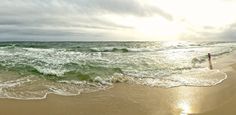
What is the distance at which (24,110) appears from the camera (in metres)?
7.39

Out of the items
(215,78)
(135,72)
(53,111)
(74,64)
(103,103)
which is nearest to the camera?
(53,111)

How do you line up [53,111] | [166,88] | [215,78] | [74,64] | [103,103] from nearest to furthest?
[53,111], [103,103], [166,88], [215,78], [74,64]

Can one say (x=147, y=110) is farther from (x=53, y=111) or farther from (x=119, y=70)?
(x=119, y=70)

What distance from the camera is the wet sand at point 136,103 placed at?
7.28m

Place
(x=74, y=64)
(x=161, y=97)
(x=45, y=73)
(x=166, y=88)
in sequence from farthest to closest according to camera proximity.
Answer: (x=74, y=64), (x=45, y=73), (x=166, y=88), (x=161, y=97)

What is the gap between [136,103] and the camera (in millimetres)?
8141

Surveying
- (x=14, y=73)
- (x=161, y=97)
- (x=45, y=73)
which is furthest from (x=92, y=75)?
(x=161, y=97)

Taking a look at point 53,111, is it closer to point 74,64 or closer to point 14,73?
point 14,73

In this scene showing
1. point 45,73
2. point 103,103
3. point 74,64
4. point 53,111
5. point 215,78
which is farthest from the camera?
point 74,64

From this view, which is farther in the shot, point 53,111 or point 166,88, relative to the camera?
point 166,88

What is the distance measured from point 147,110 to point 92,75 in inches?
241

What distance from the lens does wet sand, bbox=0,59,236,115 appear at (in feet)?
23.9

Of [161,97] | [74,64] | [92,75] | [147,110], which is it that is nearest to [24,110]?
[147,110]

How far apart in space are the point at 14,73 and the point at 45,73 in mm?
1427
